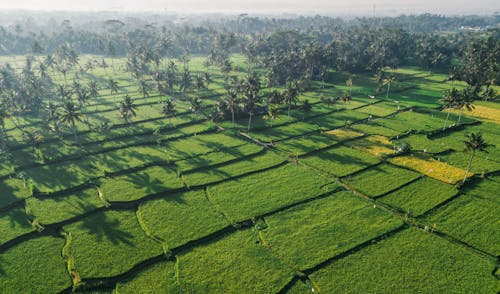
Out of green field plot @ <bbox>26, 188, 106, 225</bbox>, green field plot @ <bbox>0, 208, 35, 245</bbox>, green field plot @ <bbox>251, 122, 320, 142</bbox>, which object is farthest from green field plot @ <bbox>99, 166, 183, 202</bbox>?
green field plot @ <bbox>251, 122, 320, 142</bbox>

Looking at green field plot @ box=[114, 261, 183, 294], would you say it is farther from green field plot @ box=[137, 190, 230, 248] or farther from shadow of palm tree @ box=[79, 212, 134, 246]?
shadow of palm tree @ box=[79, 212, 134, 246]

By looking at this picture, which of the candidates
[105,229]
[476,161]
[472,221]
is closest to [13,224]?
[105,229]

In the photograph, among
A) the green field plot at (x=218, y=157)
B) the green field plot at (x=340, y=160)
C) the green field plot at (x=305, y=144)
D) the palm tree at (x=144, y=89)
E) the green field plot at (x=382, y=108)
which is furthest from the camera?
the palm tree at (x=144, y=89)

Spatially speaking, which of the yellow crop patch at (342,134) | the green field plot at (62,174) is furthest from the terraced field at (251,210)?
the yellow crop patch at (342,134)

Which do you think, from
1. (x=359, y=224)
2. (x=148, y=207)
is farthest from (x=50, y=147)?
(x=359, y=224)

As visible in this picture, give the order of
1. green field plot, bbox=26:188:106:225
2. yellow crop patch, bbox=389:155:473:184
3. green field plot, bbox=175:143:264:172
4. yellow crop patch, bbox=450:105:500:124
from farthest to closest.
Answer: yellow crop patch, bbox=450:105:500:124 → green field plot, bbox=175:143:264:172 → yellow crop patch, bbox=389:155:473:184 → green field plot, bbox=26:188:106:225

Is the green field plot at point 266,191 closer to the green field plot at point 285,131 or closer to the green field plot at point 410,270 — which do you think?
the green field plot at point 410,270
